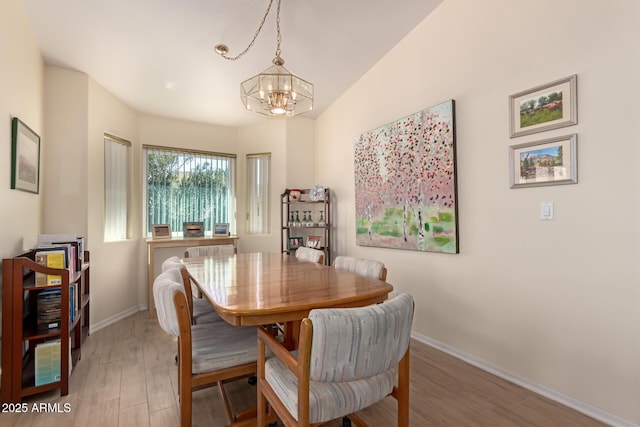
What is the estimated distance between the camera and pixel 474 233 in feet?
7.66

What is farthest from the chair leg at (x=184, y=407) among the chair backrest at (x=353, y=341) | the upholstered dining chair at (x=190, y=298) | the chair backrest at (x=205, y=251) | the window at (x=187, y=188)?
Answer: the window at (x=187, y=188)

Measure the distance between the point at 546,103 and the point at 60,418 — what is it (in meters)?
3.45

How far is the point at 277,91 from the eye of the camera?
207 cm

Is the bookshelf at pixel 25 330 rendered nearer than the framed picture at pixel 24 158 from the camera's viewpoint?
Yes

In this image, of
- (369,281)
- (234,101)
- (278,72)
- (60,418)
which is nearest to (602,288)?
(369,281)

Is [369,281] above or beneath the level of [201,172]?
beneath

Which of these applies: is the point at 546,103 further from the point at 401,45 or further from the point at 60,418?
the point at 60,418

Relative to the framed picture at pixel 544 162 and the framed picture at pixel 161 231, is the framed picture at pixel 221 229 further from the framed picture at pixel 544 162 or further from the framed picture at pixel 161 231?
the framed picture at pixel 544 162

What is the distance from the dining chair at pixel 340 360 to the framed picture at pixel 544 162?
4.65 ft

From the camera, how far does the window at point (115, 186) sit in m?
3.52

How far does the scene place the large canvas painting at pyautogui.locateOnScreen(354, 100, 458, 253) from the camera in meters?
2.50

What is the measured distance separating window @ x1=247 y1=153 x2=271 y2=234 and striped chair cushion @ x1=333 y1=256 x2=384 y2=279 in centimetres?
252

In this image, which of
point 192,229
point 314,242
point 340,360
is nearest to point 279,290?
point 340,360

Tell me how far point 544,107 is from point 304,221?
305 centimetres
